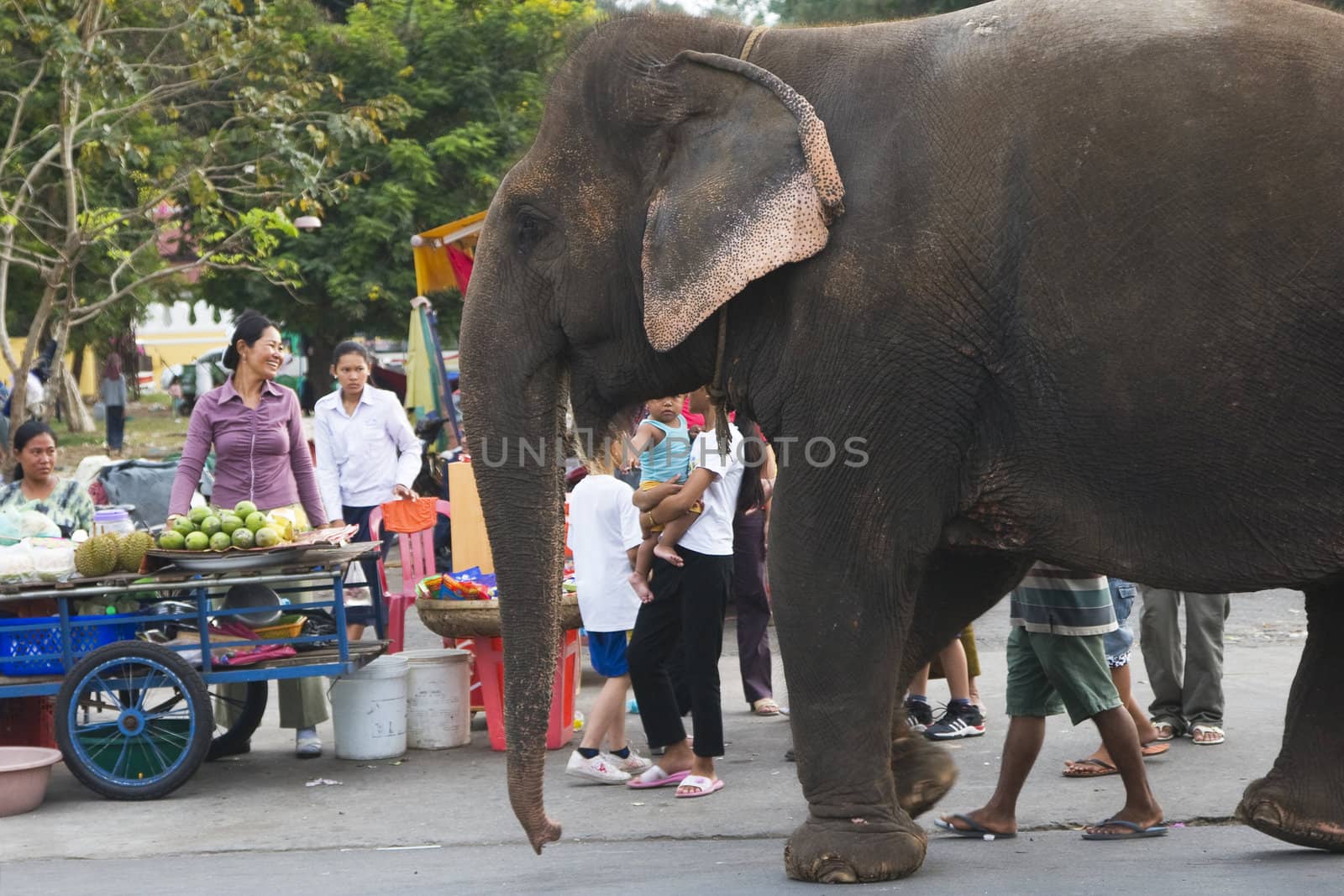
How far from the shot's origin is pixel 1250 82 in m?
3.96

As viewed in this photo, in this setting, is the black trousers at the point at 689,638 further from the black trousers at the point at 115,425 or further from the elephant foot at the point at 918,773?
the black trousers at the point at 115,425

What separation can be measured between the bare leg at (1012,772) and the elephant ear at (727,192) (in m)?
1.95

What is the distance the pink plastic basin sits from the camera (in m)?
6.35

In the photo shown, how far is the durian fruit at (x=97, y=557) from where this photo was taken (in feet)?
22.2

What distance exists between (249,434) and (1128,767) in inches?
179

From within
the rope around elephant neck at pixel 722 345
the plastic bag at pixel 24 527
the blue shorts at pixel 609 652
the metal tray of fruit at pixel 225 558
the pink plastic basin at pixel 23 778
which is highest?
the rope around elephant neck at pixel 722 345

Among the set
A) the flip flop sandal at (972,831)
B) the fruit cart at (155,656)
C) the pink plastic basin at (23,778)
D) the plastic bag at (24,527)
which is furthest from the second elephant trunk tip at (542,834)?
the plastic bag at (24,527)

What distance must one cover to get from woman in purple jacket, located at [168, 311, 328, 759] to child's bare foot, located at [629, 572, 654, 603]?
6.20 ft

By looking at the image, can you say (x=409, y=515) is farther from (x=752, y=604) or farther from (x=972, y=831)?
(x=972, y=831)

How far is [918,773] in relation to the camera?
5.03 meters

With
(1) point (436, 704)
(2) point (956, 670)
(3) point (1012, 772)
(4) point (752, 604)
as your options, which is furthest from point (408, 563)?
(3) point (1012, 772)

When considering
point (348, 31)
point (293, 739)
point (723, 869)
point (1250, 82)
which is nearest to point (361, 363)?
point (293, 739)

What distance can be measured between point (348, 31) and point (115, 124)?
7.04 metres

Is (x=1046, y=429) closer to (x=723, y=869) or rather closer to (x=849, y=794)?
(x=849, y=794)
